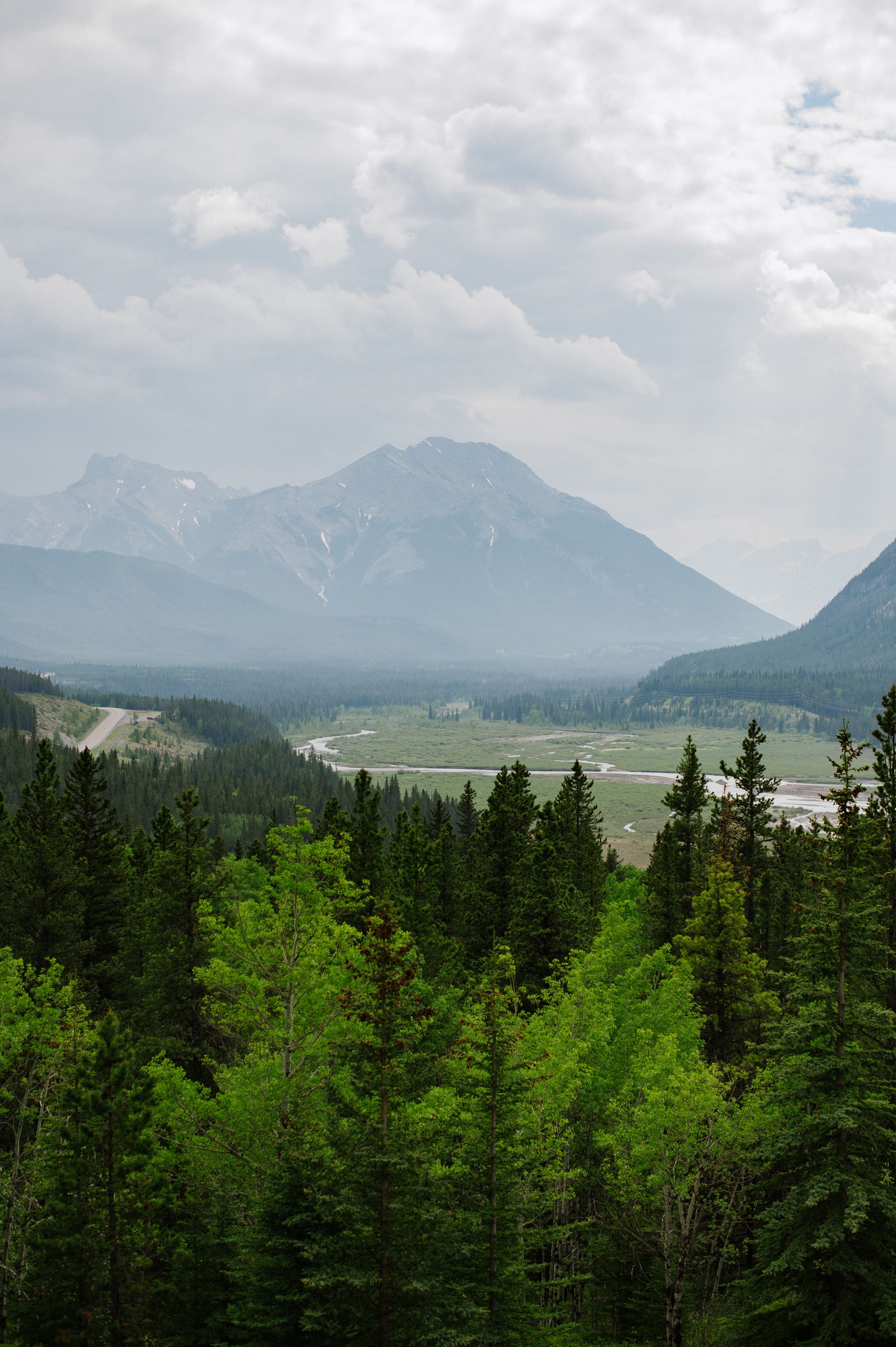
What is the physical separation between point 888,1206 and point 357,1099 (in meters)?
15.5

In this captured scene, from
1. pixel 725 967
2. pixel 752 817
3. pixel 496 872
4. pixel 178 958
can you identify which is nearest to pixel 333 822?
pixel 496 872

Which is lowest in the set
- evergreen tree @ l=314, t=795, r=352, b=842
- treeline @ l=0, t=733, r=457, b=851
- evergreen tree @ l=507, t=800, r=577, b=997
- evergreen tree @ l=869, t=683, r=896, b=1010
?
treeline @ l=0, t=733, r=457, b=851

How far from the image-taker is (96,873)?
57.3 metres

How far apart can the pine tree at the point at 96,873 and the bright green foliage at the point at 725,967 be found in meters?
32.1

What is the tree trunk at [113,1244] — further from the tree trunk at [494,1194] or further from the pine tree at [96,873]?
the pine tree at [96,873]

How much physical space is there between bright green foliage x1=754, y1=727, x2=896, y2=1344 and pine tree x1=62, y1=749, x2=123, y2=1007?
38.6 m

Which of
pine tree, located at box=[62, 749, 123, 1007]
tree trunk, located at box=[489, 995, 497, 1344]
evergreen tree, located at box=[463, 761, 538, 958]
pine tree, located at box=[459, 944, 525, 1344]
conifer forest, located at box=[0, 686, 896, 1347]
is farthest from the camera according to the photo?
evergreen tree, located at box=[463, 761, 538, 958]

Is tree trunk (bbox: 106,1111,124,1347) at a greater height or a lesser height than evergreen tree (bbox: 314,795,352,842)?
lesser

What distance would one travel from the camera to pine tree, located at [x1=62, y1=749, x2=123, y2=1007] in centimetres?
5431

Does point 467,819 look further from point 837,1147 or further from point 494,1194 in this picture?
point 837,1147

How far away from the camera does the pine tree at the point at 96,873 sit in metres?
54.3

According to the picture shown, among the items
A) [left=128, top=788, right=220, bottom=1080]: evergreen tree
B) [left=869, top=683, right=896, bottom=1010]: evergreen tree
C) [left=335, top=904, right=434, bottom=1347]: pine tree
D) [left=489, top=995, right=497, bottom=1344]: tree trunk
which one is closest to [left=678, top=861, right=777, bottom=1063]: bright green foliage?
[left=869, top=683, right=896, bottom=1010]: evergreen tree

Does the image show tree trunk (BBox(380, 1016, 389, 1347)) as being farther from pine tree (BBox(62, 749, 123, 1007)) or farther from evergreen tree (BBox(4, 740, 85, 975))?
pine tree (BBox(62, 749, 123, 1007))

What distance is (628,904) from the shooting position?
75938 mm
